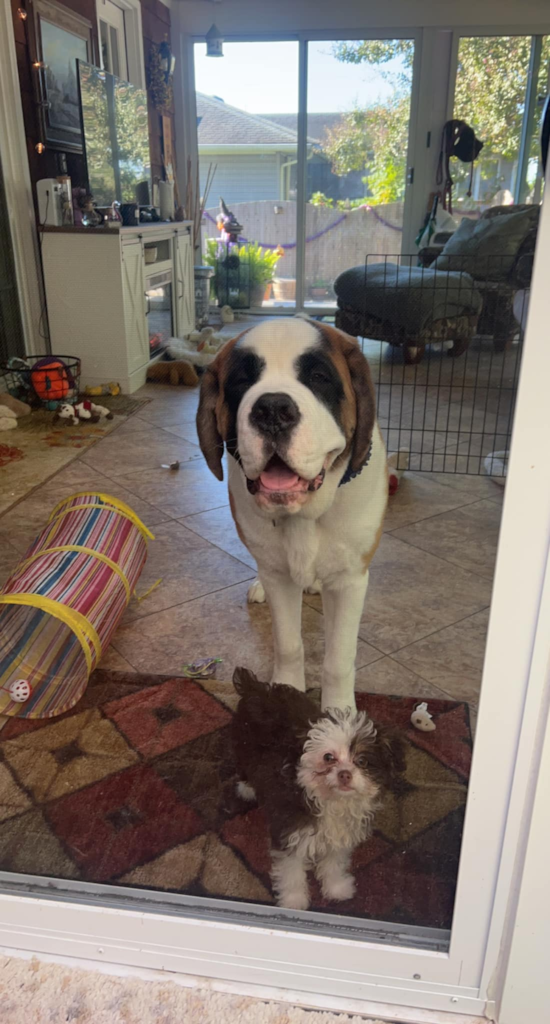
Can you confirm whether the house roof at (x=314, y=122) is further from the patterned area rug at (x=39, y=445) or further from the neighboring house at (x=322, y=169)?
the patterned area rug at (x=39, y=445)

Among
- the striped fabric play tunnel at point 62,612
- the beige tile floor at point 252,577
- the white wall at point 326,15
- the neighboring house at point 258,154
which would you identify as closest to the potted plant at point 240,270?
the neighboring house at point 258,154

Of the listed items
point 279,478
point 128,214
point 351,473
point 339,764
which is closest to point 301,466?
point 279,478

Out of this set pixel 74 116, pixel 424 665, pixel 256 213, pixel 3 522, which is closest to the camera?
pixel 424 665

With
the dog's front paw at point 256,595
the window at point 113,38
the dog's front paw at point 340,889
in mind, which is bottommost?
the dog's front paw at point 256,595

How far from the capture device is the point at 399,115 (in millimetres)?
5957

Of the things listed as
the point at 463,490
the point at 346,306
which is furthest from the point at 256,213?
the point at 463,490

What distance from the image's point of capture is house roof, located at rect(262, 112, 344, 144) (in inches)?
227

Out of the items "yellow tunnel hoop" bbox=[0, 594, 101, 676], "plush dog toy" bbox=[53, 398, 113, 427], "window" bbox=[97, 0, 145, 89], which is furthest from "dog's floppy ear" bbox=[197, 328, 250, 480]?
"window" bbox=[97, 0, 145, 89]

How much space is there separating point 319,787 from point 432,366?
267cm

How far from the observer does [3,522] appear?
225 cm

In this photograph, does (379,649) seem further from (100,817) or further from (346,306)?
(346,306)

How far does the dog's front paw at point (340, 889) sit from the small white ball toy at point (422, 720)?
0.39 meters

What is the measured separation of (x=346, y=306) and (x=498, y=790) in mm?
2176

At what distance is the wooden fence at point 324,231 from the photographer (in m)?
4.07
